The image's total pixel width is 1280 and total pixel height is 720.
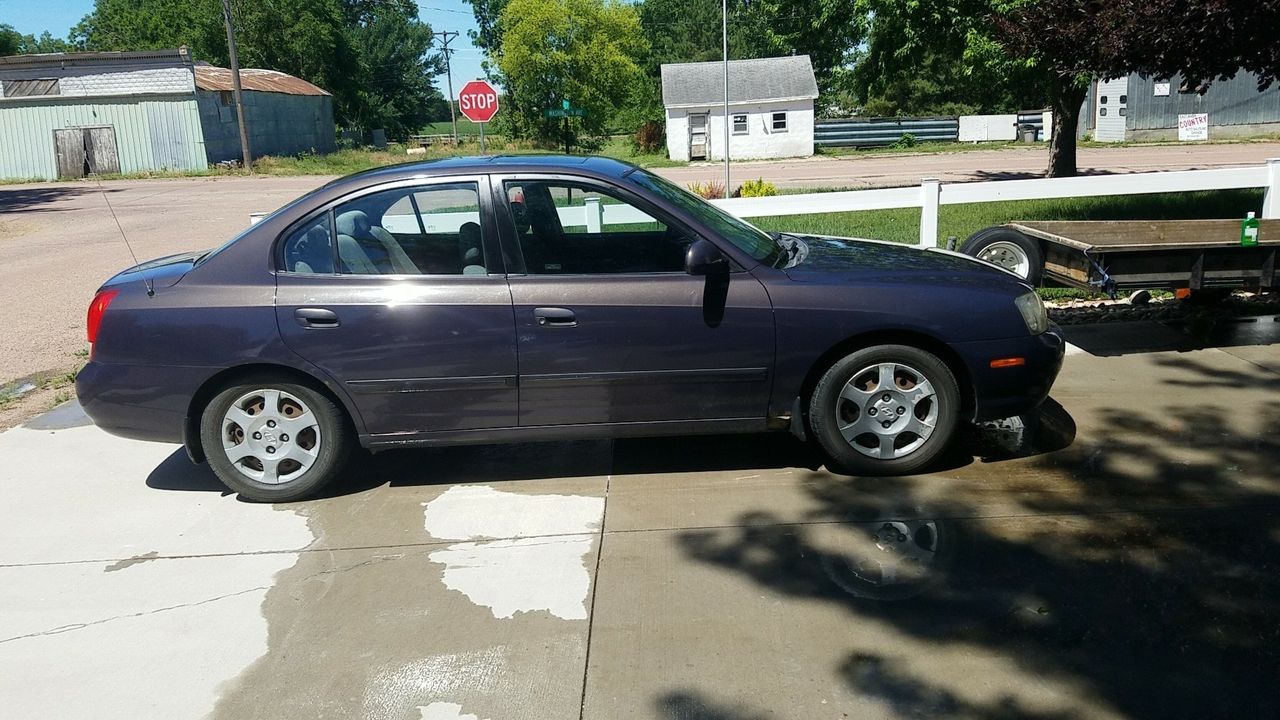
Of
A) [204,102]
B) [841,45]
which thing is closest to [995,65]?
[841,45]

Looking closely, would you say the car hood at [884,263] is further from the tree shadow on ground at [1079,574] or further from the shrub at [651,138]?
the shrub at [651,138]

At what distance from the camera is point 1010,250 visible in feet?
27.7

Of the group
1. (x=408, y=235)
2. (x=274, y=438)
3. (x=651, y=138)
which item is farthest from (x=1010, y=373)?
(x=651, y=138)

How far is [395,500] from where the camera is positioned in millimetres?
5367

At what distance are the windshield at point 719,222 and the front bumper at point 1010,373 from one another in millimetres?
1097

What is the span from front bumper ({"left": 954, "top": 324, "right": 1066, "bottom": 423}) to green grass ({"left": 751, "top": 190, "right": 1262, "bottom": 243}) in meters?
6.98

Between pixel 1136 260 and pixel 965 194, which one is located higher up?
pixel 965 194

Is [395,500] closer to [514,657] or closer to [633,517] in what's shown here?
[633,517]

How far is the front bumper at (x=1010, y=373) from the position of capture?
17.0 feet

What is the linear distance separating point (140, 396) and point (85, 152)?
41059 millimetres

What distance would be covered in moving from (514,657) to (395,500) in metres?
1.75

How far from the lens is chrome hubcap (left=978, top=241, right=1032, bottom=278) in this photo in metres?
8.38

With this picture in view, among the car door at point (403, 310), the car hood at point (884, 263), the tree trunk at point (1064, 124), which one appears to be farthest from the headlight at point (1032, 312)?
the tree trunk at point (1064, 124)

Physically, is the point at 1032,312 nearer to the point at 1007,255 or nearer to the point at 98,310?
the point at 1007,255
